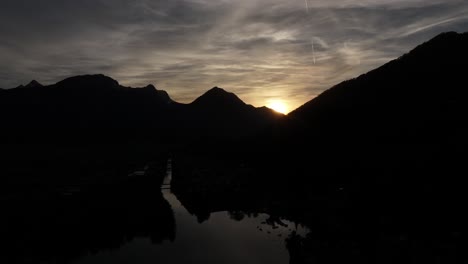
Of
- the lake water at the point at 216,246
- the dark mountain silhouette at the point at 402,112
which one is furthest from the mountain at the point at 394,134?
the lake water at the point at 216,246

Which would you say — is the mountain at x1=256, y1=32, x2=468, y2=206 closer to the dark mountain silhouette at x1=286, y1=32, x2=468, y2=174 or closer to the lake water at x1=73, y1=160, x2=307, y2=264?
the dark mountain silhouette at x1=286, y1=32, x2=468, y2=174

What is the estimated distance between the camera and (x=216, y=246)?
39250 millimetres

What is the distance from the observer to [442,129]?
A: 153ft

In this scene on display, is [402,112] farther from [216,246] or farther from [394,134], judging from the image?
[216,246]

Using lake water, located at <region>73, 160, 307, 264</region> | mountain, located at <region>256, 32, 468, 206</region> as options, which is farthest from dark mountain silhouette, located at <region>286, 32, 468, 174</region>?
lake water, located at <region>73, 160, 307, 264</region>

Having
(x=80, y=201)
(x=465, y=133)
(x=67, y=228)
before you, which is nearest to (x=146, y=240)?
(x=67, y=228)

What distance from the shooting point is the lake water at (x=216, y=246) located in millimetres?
35156

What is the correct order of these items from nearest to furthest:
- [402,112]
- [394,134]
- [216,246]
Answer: [216,246] → [394,134] → [402,112]

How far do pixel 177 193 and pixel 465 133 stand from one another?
50.0 m

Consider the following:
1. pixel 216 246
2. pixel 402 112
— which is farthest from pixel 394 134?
pixel 216 246

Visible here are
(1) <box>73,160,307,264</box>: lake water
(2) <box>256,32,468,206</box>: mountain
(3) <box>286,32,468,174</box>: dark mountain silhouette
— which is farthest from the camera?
(3) <box>286,32,468,174</box>: dark mountain silhouette

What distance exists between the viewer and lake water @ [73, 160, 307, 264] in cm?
3516

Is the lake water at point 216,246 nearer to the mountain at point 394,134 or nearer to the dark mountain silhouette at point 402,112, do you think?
the mountain at point 394,134

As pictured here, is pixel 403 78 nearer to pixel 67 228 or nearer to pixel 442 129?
pixel 442 129
